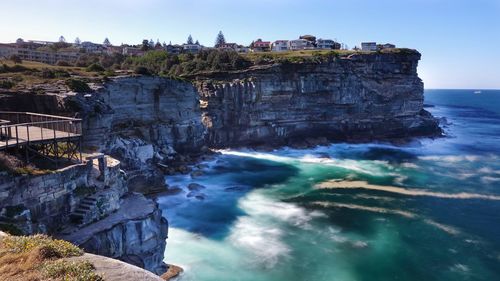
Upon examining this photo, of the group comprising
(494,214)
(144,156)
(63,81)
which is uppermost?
(63,81)

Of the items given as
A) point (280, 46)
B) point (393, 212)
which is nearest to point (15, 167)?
point (393, 212)

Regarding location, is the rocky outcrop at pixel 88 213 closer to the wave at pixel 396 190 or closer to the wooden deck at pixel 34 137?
the wooden deck at pixel 34 137

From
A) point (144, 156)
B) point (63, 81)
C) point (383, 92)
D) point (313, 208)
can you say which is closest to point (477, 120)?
point (383, 92)

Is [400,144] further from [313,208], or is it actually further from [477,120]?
[477,120]

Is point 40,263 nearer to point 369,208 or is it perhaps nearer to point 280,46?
point 369,208

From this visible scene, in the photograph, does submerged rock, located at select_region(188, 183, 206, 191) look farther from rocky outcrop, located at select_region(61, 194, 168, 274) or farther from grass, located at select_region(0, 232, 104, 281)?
grass, located at select_region(0, 232, 104, 281)

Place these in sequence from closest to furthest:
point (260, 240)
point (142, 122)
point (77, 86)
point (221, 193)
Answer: point (260, 240)
point (77, 86)
point (221, 193)
point (142, 122)

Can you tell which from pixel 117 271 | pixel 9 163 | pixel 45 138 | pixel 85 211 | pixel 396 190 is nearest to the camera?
pixel 117 271
